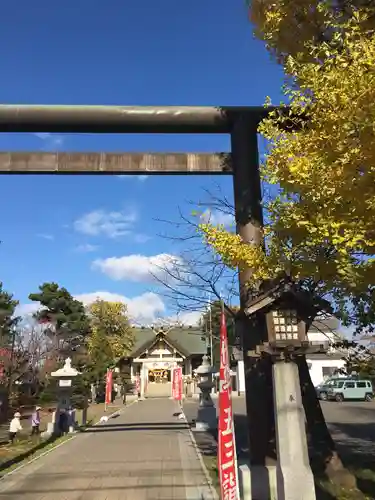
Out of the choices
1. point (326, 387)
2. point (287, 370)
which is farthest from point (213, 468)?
point (326, 387)

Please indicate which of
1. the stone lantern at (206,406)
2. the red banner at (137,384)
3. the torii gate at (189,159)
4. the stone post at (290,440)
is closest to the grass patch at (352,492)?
the torii gate at (189,159)

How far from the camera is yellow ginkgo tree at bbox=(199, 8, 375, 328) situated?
5.00 meters

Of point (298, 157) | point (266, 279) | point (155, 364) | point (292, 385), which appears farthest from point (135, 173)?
point (155, 364)

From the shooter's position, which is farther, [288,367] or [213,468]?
[213,468]

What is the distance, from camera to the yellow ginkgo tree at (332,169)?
500 centimetres

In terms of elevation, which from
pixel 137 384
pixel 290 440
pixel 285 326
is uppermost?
pixel 137 384

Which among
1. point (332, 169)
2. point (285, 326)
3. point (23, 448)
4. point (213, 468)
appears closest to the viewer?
point (332, 169)

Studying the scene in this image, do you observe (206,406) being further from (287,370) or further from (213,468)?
(287,370)

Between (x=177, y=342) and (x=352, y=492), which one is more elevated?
(x=177, y=342)

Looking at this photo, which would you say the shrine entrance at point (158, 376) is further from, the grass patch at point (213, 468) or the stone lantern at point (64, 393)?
the grass patch at point (213, 468)

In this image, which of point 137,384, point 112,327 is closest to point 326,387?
point 137,384

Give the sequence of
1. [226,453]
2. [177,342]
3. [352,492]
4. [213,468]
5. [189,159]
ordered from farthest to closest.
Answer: [177,342]
[213,468]
[189,159]
[352,492]
[226,453]

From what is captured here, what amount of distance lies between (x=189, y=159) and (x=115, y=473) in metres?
7.56

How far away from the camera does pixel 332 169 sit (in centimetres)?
544
